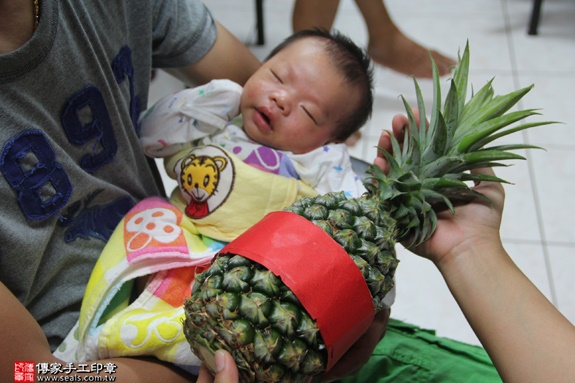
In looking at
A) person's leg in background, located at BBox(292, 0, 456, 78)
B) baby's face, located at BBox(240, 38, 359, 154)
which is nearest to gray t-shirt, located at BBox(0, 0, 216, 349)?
baby's face, located at BBox(240, 38, 359, 154)

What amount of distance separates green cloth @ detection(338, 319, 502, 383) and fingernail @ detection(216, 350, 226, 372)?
471 millimetres

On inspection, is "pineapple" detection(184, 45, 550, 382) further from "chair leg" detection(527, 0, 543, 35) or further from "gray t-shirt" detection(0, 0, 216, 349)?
"chair leg" detection(527, 0, 543, 35)

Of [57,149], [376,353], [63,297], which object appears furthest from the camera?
[376,353]

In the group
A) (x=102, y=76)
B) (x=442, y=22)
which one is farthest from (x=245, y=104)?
(x=442, y=22)

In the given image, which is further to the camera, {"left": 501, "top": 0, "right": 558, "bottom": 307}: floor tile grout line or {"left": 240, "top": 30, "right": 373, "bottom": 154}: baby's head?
{"left": 501, "top": 0, "right": 558, "bottom": 307}: floor tile grout line

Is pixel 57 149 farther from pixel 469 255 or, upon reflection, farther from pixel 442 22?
pixel 442 22

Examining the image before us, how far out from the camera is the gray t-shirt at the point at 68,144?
88cm

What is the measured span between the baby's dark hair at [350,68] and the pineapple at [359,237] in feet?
0.93

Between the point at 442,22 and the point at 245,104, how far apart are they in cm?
268

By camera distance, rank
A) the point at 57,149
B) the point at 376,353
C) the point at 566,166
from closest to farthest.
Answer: the point at 57,149 → the point at 376,353 → the point at 566,166

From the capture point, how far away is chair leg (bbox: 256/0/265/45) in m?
3.29

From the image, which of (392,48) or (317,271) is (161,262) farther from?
(392,48)

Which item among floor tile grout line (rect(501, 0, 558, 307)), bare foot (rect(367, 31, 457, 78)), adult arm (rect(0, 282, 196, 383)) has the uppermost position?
adult arm (rect(0, 282, 196, 383))

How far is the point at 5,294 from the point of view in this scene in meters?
0.81
